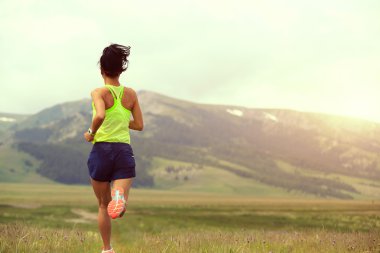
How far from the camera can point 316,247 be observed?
9.09 meters

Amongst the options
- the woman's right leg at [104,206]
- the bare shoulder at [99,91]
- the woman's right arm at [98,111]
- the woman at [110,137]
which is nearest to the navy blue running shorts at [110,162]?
the woman at [110,137]

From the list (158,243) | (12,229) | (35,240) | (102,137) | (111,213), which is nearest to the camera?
(111,213)

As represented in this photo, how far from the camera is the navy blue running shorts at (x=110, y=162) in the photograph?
721cm

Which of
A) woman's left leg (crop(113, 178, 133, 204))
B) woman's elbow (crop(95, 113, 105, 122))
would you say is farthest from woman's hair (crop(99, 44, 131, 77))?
woman's left leg (crop(113, 178, 133, 204))

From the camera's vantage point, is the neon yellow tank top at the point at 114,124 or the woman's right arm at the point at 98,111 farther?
the neon yellow tank top at the point at 114,124

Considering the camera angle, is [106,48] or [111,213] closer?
[111,213]

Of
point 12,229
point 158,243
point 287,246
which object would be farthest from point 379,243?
point 12,229

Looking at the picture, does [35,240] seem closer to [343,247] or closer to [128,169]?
[128,169]

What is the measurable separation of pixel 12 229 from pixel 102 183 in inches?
130

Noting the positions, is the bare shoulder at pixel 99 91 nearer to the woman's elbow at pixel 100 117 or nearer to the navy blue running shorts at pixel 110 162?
the woman's elbow at pixel 100 117

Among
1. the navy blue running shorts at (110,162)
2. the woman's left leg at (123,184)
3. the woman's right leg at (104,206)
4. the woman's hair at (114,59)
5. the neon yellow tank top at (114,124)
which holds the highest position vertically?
the woman's hair at (114,59)

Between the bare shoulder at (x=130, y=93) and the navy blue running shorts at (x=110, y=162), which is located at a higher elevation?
the bare shoulder at (x=130, y=93)

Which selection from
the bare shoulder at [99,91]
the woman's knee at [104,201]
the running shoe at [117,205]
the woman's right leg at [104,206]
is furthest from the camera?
the woman's knee at [104,201]

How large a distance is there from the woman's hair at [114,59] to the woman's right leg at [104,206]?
162 centimetres
